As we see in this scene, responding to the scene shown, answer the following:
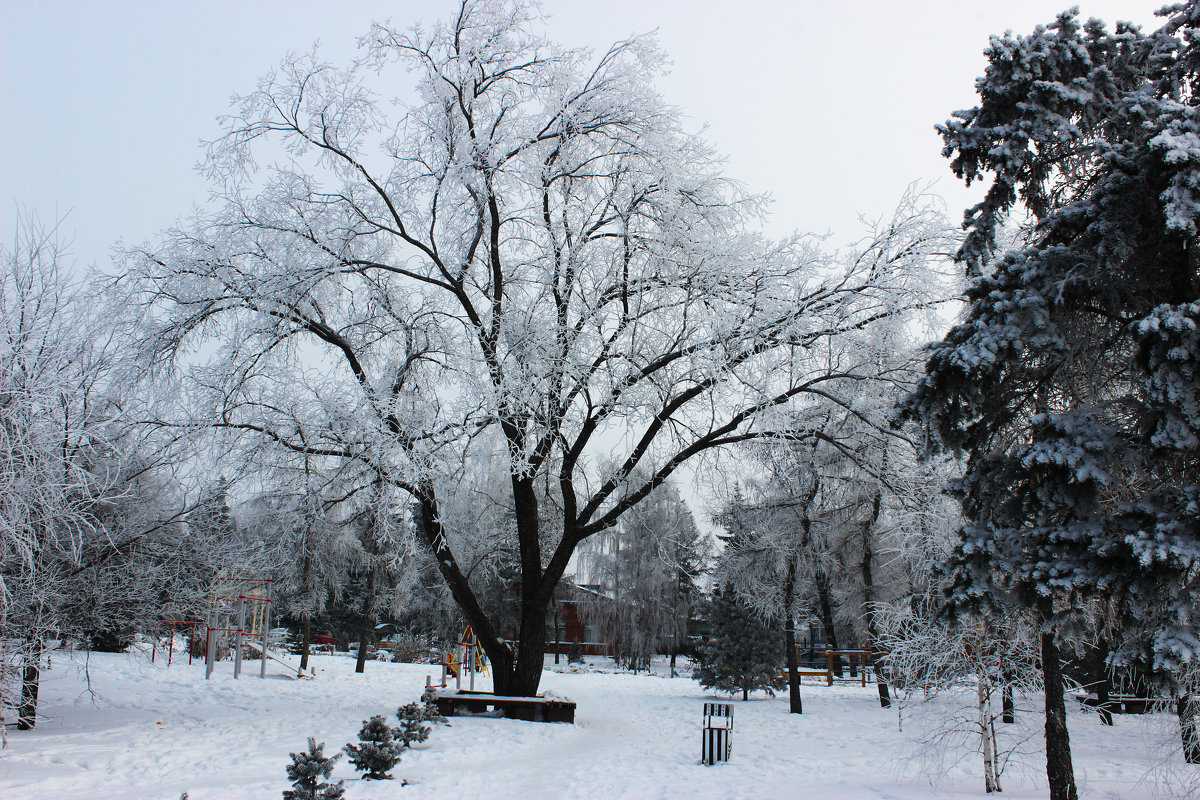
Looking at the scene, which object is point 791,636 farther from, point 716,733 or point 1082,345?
point 1082,345

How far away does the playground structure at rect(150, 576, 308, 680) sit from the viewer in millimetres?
16000

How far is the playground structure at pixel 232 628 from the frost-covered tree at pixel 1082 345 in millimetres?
12711

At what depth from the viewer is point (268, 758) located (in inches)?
306

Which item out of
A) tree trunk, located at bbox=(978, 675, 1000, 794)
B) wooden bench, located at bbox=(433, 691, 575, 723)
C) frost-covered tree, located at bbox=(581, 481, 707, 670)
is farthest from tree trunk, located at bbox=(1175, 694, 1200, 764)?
frost-covered tree, located at bbox=(581, 481, 707, 670)

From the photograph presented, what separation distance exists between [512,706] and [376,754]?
4.86 meters

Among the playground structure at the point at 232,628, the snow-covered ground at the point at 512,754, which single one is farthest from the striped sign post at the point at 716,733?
the playground structure at the point at 232,628

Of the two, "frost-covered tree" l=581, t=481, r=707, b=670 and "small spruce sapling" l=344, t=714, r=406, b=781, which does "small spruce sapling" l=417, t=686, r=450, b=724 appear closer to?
"small spruce sapling" l=344, t=714, r=406, b=781

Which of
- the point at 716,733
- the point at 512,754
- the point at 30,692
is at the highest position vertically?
the point at 30,692

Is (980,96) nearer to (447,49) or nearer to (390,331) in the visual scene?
(447,49)

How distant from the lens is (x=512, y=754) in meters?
8.84

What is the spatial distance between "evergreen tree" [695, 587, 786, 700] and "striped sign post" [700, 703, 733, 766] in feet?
31.2

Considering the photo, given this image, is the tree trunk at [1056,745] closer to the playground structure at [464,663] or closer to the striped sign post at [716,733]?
the striped sign post at [716,733]

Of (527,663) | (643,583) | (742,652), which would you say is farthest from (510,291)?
(643,583)

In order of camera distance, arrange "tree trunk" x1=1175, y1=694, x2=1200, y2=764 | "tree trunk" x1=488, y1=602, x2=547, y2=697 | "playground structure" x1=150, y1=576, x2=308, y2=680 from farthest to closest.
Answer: "playground structure" x1=150, y1=576, x2=308, y2=680 → "tree trunk" x1=488, y1=602, x2=547, y2=697 → "tree trunk" x1=1175, y1=694, x2=1200, y2=764
